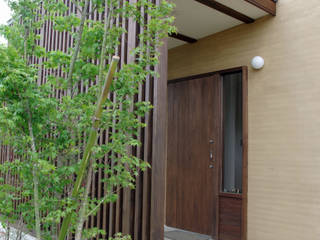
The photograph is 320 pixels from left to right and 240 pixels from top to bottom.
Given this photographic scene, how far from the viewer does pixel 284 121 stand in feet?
11.8

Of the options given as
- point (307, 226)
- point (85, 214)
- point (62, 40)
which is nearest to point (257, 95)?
point (307, 226)

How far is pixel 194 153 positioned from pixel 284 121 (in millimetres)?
1319

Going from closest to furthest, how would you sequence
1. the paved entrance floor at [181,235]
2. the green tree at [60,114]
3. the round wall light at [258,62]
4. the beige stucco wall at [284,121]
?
the green tree at [60,114] < the beige stucco wall at [284,121] < the round wall light at [258,62] < the paved entrance floor at [181,235]

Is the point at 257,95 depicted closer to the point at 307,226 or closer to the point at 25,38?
the point at 307,226

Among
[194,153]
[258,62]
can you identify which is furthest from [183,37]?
[194,153]

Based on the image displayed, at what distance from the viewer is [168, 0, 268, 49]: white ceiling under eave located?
11.6 ft

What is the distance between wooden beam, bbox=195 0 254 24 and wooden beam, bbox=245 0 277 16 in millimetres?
255

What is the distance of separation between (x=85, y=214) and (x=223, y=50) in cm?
308

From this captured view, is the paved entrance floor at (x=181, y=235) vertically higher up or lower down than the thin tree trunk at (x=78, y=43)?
lower down

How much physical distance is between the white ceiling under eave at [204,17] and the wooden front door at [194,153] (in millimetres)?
625

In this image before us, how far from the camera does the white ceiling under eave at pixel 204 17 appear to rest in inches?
139

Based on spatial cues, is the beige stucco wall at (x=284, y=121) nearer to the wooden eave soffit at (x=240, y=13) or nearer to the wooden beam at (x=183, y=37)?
the wooden eave soffit at (x=240, y=13)

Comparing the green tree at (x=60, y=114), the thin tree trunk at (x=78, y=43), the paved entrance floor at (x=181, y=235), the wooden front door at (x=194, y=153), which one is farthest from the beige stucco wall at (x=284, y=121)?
the thin tree trunk at (x=78, y=43)

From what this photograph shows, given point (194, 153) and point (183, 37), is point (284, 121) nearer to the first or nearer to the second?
point (194, 153)
